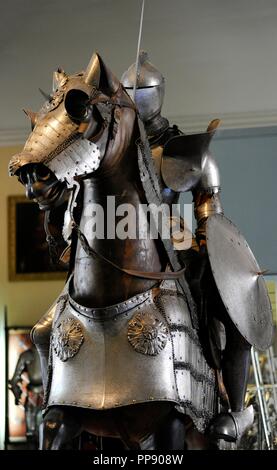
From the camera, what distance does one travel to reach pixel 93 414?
3621mm

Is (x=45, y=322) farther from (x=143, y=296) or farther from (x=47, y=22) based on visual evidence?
(x=47, y=22)

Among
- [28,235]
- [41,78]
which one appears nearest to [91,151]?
[41,78]

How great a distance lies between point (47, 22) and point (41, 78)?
36 centimetres

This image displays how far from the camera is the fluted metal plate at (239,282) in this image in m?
4.02

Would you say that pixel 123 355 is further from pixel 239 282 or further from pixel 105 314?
pixel 239 282

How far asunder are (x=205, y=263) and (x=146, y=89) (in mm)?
682

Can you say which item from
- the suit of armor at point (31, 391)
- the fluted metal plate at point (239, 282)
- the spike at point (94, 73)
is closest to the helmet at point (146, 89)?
the fluted metal plate at point (239, 282)

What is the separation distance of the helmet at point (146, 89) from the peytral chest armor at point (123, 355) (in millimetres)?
812

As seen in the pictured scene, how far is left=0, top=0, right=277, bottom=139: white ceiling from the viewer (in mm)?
7020

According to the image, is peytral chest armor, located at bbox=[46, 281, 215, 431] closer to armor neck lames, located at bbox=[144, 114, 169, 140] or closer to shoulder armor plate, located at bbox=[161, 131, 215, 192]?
shoulder armor plate, located at bbox=[161, 131, 215, 192]

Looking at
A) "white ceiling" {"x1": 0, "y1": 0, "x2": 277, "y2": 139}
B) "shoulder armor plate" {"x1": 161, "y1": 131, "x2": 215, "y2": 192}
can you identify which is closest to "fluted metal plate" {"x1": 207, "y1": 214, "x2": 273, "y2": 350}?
"shoulder armor plate" {"x1": 161, "y1": 131, "x2": 215, "y2": 192}

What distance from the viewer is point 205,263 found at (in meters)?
4.05

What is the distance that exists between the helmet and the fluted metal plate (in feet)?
1.47

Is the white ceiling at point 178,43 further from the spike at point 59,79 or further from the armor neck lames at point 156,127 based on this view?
the spike at point 59,79
